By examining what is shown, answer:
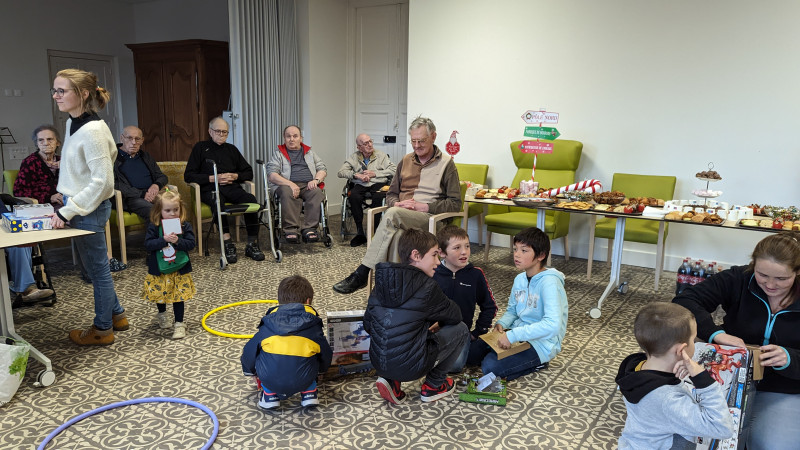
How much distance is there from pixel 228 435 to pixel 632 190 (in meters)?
3.87

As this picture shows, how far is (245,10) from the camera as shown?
623 centimetres

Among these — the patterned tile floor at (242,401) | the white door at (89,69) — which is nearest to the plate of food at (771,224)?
the patterned tile floor at (242,401)

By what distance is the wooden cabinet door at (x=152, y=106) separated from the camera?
25.6 ft

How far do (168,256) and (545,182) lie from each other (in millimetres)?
3356

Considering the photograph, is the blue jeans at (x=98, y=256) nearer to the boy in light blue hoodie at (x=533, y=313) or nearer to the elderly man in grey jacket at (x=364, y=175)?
the boy in light blue hoodie at (x=533, y=313)

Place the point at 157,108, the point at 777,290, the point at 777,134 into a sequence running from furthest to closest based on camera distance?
→ the point at 157,108, the point at 777,134, the point at 777,290

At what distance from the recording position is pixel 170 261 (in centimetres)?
313

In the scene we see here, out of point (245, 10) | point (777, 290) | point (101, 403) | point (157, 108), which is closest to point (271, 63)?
point (245, 10)

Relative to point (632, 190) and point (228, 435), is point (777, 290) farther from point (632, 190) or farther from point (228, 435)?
point (632, 190)

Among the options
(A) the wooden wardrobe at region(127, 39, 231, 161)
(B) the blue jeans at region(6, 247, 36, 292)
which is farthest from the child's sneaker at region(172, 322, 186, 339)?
(A) the wooden wardrobe at region(127, 39, 231, 161)

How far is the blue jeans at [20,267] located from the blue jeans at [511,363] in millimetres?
3038

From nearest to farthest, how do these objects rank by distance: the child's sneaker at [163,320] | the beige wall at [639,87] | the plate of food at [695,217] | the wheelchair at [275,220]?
1. the child's sneaker at [163,320]
2. the plate of food at [695,217]
3. the beige wall at [639,87]
4. the wheelchair at [275,220]

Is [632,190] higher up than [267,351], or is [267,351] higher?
[632,190]

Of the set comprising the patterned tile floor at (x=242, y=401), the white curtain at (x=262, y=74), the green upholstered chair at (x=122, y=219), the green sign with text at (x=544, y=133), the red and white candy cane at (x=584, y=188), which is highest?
the white curtain at (x=262, y=74)
